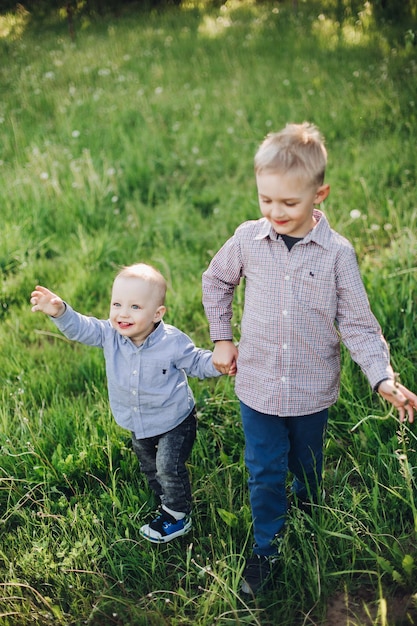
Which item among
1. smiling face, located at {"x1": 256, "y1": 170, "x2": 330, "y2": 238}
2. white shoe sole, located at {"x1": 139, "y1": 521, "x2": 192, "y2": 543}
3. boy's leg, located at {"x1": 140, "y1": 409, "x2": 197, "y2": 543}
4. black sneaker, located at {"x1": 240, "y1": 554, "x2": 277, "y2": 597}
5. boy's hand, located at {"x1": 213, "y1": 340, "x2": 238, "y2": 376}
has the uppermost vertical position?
smiling face, located at {"x1": 256, "y1": 170, "x2": 330, "y2": 238}

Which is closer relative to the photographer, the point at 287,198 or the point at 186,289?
the point at 287,198

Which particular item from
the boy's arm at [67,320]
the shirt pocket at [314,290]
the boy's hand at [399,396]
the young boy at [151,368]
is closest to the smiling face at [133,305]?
the young boy at [151,368]

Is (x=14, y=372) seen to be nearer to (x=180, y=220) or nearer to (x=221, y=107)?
(x=180, y=220)

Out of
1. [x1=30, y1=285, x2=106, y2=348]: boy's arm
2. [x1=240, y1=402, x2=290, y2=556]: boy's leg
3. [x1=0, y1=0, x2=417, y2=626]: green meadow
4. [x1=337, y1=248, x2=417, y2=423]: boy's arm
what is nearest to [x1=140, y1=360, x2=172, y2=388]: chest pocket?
[x1=30, y1=285, x2=106, y2=348]: boy's arm

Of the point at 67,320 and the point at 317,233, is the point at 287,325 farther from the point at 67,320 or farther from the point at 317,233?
the point at 67,320

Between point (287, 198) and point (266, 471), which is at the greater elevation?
point (287, 198)

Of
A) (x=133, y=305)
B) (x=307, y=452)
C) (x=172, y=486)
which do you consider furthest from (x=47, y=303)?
(x=307, y=452)

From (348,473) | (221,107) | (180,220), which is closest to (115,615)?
(348,473)

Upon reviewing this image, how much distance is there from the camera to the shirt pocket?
88.0 inches

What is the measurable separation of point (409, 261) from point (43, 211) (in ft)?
9.64

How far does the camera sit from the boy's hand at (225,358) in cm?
247

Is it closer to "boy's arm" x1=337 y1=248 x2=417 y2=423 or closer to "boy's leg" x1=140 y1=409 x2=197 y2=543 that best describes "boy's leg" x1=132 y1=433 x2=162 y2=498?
Answer: "boy's leg" x1=140 y1=409 x2=197 y2=543

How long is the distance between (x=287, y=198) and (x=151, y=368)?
2.98ft

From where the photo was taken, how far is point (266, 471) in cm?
244
